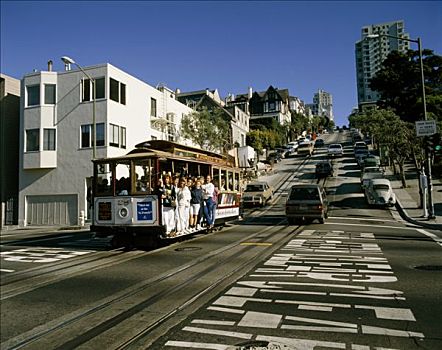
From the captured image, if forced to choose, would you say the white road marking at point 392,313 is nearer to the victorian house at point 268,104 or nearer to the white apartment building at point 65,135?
the white apartment building at point 65,135

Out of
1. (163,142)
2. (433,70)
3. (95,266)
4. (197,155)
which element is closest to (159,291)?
(95,266)

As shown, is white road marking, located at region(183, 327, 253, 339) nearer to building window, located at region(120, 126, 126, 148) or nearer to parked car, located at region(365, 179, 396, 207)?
parked car, located at region(365, 179, 396, 207)

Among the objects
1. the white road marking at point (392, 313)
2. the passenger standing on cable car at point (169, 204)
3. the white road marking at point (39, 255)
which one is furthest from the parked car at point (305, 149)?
the white road marking at point (392, 313)

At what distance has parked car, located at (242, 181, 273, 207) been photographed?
28.3 meters

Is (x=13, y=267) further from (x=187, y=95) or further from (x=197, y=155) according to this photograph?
(x=187, y=95)

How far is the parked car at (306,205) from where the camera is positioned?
60.6ft

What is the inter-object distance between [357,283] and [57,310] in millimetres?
5175

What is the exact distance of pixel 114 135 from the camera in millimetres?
30812

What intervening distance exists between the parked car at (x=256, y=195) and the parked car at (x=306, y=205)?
8.86 m

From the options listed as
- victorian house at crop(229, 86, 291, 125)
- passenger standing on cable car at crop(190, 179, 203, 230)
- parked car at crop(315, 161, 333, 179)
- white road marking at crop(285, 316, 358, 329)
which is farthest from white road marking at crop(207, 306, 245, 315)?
victorian house at crop(229, 86, 291, 125)

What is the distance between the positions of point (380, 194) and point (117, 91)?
Answer: 2083 cm

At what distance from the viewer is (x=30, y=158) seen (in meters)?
31.2

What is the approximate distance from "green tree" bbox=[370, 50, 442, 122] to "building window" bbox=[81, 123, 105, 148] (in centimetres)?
3706

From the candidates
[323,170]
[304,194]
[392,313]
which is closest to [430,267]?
[392,313]
